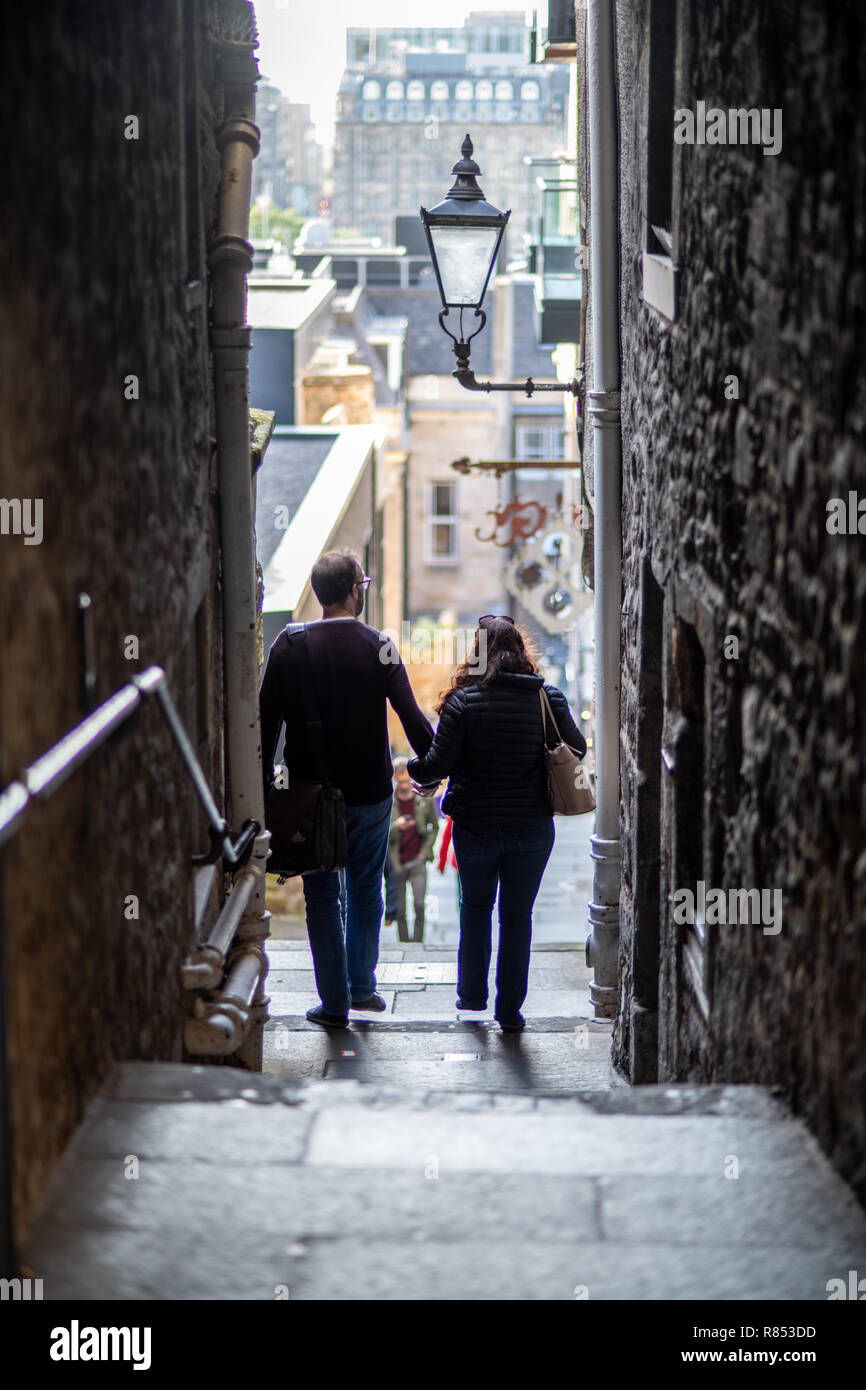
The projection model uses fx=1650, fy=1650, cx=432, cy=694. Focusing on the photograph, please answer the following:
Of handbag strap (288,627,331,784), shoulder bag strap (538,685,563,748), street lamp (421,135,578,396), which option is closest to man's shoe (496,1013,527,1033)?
shoulder bag strap (538,685,563,748)

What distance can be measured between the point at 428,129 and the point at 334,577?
243 feet

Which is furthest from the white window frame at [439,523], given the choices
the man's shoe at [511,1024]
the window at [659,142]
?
the window at [659,142]

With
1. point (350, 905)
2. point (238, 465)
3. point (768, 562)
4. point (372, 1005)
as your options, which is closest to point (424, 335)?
point (372, 1005)

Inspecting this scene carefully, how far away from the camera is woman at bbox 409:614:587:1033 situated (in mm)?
5582

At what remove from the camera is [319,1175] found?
2916 mm

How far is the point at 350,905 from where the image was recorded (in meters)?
6.06

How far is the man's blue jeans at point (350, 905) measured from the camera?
18.9ft

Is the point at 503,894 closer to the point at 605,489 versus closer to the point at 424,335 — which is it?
the point at 605,489

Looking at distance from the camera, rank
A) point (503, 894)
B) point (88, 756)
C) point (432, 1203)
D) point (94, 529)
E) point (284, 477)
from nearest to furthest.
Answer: point (432, 1203), point (88, 756), point (94, 529), point (503, 894), point (284, 477)

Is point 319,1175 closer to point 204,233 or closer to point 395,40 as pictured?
point 204,233

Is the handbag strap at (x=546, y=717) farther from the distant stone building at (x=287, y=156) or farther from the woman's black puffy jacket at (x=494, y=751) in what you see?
the distant stone building at (x=287, y=156)

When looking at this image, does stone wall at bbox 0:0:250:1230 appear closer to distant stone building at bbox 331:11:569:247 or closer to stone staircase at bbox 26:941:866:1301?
stone staircase at bbox 26:941:866:1301

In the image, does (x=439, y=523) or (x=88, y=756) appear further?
(x=439, y=523)

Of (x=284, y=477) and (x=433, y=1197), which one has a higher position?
(x=284, y=477)
